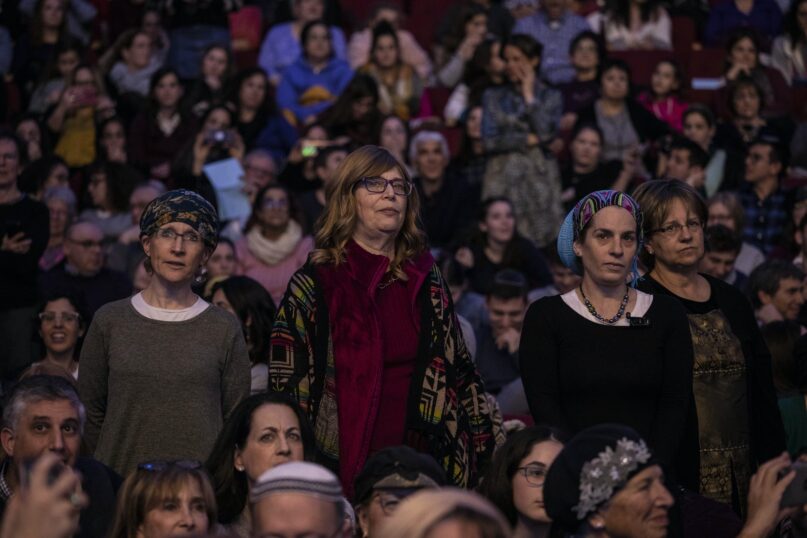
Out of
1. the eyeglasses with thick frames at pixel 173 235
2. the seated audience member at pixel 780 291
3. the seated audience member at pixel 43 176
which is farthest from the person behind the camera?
the seated audience member at pixel 43 176

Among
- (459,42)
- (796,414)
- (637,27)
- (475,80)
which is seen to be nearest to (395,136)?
(475,80)

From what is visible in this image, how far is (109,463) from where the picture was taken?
6270 millimetres

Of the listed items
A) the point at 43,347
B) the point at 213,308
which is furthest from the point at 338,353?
the point at 43,347

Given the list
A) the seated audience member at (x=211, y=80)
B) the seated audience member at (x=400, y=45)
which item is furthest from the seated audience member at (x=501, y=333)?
the seated audience member at (x=400, y=45)

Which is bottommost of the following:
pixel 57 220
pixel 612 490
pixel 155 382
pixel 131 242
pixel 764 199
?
pixel 612 490

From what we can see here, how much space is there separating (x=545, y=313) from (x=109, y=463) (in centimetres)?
178

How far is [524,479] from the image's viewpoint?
18.5ft

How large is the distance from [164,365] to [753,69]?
8660 mm

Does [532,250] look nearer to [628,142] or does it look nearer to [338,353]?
[628,142]

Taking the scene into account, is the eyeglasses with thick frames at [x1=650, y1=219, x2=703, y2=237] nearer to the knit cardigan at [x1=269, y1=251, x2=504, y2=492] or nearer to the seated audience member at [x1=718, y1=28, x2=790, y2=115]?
the knit cardigan at [x1=269, y1=251, x2=504, y2=492]

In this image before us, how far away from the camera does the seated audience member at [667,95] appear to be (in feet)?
43.6

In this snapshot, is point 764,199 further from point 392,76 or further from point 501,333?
point 392,76

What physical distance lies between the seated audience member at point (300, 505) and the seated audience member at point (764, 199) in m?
7.68

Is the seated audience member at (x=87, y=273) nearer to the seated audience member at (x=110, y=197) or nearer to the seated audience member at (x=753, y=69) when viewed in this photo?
the seated audience member at (x=110, y=197)
